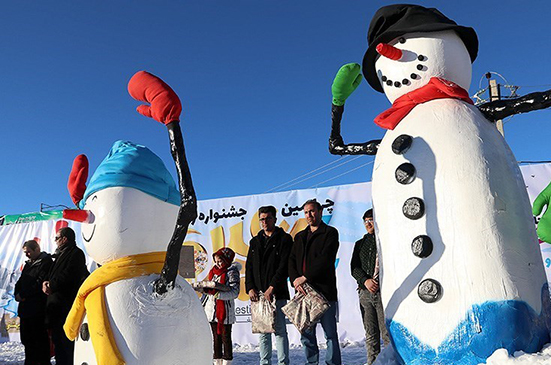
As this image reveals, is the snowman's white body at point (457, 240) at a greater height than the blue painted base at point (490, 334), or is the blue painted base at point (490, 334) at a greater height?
the snowman's white body at point (457, 240)

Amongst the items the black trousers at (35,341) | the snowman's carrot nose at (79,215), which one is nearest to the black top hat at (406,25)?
the snowman's carrot nose at (79,215)

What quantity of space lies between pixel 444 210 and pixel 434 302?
341 mm

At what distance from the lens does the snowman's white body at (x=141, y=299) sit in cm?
210

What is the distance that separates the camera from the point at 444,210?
1.80 metres

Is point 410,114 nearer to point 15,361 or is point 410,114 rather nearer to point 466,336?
point 466,336

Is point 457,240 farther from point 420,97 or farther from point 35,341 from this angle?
point 35,341

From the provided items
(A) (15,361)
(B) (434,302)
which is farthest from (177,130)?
(A) (15,361)

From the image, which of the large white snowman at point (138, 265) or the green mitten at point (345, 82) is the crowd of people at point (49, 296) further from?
the green mitten at point (345, 82)

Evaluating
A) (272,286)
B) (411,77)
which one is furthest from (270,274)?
(411,77)

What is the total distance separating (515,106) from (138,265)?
1858mm

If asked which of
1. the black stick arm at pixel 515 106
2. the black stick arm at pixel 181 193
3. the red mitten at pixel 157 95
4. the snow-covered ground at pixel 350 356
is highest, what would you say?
the red mitten at pixel 157 95

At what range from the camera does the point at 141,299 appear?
216 cm

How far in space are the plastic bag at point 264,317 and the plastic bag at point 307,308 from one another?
318mm

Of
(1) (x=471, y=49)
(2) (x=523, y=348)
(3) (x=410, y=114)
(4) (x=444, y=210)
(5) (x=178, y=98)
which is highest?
(1) (x=471, y=49)
